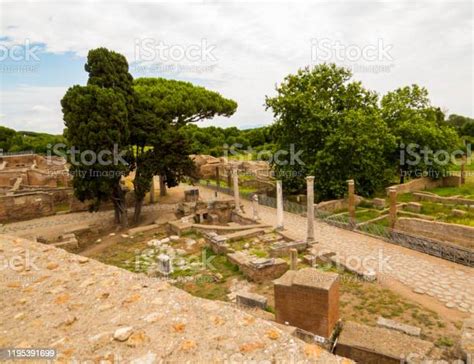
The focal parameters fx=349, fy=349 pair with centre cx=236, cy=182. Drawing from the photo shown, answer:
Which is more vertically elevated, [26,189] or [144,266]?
[26,189]

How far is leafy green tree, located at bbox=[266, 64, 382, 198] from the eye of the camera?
66.6ft

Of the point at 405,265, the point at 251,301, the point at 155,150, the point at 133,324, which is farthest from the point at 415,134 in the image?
the point at 133,324

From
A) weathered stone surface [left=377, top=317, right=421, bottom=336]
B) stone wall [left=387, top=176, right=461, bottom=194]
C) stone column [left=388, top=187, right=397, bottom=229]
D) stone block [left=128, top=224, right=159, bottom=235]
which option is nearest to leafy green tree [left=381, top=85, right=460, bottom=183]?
stone wall [left=387, top=176, right=461, bottom=194]

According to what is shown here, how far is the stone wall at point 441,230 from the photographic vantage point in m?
12.3

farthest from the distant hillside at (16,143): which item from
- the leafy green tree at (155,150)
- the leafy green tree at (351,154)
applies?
the leafy green tree at (351,154)

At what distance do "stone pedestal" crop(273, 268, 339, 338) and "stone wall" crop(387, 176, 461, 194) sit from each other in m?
20.1

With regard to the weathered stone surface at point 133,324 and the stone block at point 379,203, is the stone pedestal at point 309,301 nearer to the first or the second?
the weathered stone surface at point 133,324

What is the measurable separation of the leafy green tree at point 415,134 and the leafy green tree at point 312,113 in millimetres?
4014

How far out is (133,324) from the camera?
3.35 metres

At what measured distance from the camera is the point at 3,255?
568 cm

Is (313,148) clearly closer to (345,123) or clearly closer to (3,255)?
(345,123)

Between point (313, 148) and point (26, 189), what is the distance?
748 inches

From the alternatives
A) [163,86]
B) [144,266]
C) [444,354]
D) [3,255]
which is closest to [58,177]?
[163,86]

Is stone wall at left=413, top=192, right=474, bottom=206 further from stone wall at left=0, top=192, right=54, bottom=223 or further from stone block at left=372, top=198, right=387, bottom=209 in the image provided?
stone wall at left=0, top=192, right=54, bottom=223
